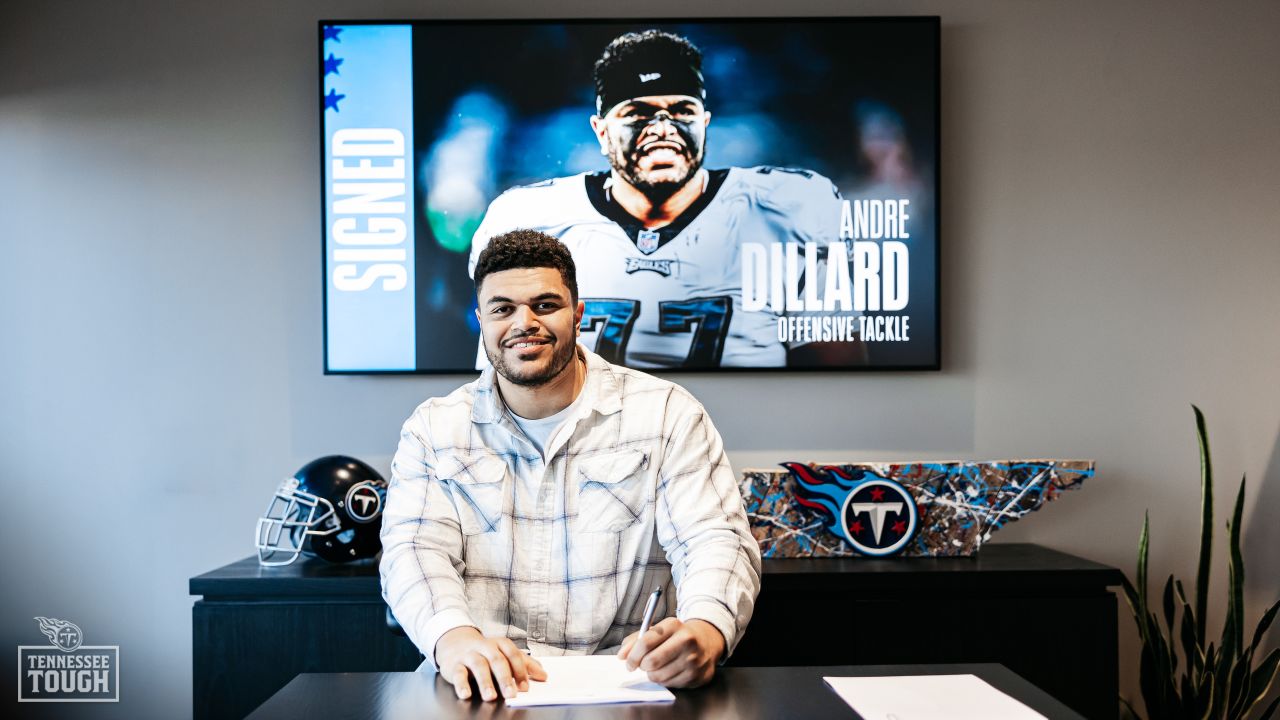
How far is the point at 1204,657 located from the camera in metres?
2.68

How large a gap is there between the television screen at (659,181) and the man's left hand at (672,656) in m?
1.50

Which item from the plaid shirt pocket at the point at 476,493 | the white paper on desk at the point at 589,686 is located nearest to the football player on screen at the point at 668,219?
the plaid shirt pocket at the point at 476,493

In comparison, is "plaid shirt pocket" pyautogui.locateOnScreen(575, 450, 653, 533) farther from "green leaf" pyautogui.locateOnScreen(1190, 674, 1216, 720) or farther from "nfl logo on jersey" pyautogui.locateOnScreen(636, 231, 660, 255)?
"green leaf" pyautogui.locateOnScreen(1190, 674, 1216, 720)

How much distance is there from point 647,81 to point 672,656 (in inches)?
76.7

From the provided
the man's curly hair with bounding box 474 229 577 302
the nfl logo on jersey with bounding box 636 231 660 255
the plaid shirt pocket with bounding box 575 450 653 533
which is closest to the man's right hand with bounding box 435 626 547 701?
the plaid shirt pocket with bounding box 575 450 653 533

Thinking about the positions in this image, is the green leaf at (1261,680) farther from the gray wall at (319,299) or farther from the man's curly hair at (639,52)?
the man's curly hair at (639,52)

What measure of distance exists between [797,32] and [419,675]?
2.17m

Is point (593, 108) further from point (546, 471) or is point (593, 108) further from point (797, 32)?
point (546, 471)

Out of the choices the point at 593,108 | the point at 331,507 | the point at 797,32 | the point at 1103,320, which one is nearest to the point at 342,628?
the point at 331,507

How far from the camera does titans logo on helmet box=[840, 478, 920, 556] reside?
263 centimetres

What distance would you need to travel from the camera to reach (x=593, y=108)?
290 cm

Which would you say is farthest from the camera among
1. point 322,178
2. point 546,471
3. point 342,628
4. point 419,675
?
point 322,178

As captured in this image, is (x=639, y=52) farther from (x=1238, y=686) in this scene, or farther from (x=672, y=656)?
(x=1238, y=686)

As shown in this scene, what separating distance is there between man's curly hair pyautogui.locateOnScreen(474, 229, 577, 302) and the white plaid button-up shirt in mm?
272
